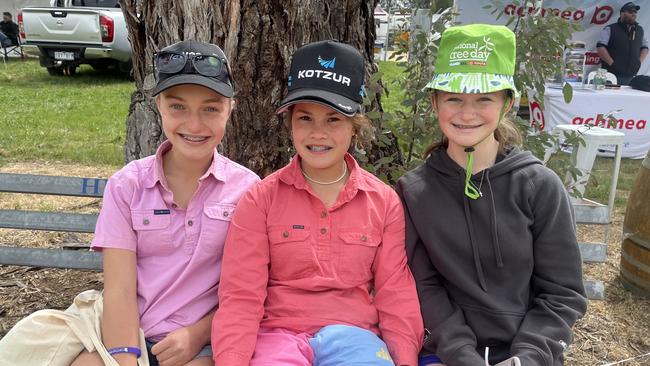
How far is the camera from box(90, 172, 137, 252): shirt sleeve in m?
2.01

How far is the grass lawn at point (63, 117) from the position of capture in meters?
6.62

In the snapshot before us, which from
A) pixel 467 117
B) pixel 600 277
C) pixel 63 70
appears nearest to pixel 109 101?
pixel 63 70

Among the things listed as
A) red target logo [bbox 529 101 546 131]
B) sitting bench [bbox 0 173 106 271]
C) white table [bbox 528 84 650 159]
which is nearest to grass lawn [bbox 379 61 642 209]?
white table [bbox 528 84 650 159]

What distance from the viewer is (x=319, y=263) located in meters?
2.08

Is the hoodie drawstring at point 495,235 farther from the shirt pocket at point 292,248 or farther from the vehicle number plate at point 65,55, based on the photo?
the vehicle number plate at point 65,55

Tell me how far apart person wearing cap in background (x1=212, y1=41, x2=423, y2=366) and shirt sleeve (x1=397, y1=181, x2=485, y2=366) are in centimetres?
6

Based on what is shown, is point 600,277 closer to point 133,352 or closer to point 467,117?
point 467,117

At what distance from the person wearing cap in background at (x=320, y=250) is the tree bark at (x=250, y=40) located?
2.18ft

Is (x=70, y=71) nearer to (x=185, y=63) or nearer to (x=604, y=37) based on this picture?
(x=604, y=37)

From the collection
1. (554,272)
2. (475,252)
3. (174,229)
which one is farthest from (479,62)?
(174,229)

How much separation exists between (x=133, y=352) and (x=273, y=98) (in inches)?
53.6

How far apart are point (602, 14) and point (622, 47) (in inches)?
48.6

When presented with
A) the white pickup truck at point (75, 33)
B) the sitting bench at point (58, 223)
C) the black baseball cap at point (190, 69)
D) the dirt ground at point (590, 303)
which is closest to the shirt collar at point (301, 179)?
the black baseball cap at point (190, 69)

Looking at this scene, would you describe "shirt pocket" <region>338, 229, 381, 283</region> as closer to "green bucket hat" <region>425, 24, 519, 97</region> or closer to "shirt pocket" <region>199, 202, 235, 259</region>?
"shirt pocket" <region>199, 202, 235, 259</region>
